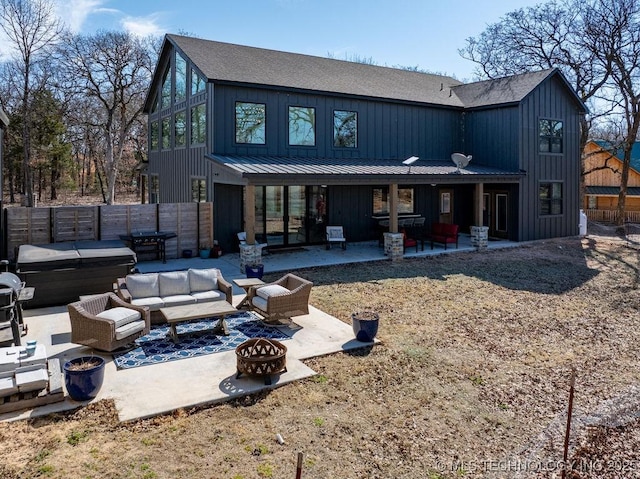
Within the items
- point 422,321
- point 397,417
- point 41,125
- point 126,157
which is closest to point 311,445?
point 397,417

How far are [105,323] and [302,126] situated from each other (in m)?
10.5

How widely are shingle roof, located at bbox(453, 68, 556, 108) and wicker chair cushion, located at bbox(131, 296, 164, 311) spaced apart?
47.4 ft

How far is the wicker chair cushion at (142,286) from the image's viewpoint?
7992 mm

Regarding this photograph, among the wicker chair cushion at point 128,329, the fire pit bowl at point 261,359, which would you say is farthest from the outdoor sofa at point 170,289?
the fire pit bowl at point 261,359

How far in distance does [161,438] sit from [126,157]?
122 feet

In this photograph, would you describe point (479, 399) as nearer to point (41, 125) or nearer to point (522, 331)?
point (522, 331)

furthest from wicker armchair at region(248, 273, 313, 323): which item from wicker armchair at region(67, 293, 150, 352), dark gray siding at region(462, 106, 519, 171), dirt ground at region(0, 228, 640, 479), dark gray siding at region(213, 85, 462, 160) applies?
dark gray siding at region(462, 106, 519, 171)

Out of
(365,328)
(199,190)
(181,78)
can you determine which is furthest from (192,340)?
(181,78)

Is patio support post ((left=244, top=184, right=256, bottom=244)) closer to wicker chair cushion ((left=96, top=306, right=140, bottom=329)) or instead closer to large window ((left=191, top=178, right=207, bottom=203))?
large window ((left=191, top=178, right=207, bottom=203))

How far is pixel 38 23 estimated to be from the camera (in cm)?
2572

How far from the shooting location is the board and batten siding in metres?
17.5

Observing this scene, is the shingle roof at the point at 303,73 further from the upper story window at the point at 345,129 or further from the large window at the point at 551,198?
the large window at the point at 551,198

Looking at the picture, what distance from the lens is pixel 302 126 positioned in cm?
1546

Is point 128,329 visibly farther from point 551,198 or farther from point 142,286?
point 551,198
